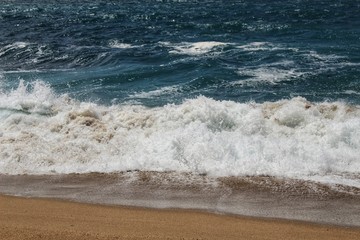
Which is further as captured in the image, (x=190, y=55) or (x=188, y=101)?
(x=190, y=55)

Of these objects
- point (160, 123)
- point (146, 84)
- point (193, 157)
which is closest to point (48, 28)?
point (146, 84)

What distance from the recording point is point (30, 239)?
6.77m

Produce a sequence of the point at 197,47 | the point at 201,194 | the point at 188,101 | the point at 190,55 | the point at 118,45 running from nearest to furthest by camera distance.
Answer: the point at 201,194 → the point at 188,101 → the point at 190,55 → the point at 197,47 → the point at 118,45

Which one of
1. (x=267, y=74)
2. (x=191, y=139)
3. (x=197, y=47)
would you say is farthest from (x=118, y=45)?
(x=191, y=139)

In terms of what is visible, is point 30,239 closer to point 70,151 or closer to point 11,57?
point 70,151

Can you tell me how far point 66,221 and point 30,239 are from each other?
105cm

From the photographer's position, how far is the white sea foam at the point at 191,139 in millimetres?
10477

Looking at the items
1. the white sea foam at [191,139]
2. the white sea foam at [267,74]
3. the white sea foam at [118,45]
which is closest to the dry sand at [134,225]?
the white sea foam at [191,139]

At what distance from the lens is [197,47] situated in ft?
82.6

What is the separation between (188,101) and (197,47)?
1141cm

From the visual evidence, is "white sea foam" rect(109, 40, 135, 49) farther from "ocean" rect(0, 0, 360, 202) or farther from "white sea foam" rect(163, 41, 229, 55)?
"white sea foam" rect(163, 41, 229, 55)

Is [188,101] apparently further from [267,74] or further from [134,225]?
[134,225]

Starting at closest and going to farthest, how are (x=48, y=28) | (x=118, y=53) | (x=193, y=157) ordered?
(x=193, y=157) → (x=118, y=53) → (x=48, y=28)

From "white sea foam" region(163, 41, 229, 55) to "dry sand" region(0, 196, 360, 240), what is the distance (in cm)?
1599
